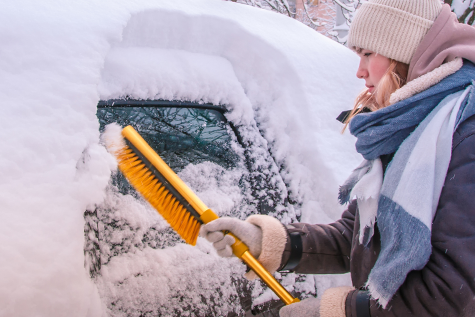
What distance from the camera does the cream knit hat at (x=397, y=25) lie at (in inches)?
40.5

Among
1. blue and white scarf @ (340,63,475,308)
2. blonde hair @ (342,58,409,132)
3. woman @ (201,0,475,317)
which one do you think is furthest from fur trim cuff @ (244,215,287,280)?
blonde hair @ (342,58,409,132)

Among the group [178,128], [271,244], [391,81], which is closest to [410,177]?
[391,81]

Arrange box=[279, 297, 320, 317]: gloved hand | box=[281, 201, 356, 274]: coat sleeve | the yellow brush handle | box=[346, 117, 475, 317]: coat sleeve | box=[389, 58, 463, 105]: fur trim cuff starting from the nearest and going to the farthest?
box=[346, 117, 475, 317]: coat sleeve, box=[389, 58, 463, 105]: fur trim cuff, box=[279, 297, 320, 317]: gloved hand, the yellow brush handle, box=[281, 201, 356, 274]: coat sleeve

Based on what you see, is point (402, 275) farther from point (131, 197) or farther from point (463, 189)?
point (131, 197)

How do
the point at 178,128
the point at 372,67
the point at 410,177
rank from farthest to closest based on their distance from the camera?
the point at 178,128
the point at 372,67
the point at 410,177

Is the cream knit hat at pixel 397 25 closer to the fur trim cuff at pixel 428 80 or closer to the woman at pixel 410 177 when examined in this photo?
the woman at pixel 410 177

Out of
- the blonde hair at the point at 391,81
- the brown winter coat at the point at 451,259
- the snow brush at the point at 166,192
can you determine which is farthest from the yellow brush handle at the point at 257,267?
the blonde hair at the point at 391,81

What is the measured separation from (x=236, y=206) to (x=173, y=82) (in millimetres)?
588

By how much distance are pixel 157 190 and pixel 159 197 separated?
1.0 inches

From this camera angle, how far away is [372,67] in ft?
3.67

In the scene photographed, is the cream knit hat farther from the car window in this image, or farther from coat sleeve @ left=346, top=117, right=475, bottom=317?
the car window

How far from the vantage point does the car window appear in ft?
4.35

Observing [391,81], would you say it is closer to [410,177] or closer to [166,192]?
[410,177]

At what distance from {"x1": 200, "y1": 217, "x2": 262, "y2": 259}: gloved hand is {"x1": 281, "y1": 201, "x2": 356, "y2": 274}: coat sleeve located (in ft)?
0.42
